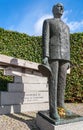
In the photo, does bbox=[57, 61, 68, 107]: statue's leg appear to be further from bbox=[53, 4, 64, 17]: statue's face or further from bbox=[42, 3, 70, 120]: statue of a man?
bbox=[53, 4, 64, 17]: statue's face

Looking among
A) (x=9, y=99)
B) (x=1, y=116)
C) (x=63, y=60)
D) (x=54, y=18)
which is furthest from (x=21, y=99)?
(x=54, y=18)

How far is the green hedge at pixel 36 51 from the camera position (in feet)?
27.0

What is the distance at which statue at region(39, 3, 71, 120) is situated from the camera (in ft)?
17.0

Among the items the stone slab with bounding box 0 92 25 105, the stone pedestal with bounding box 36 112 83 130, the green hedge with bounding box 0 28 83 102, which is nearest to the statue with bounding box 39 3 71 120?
the stone pedestal with bounding box 36 112 83 130

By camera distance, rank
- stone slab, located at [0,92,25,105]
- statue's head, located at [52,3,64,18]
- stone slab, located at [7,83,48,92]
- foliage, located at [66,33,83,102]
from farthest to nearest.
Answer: foliage, located at [66,33,83,102], stone slab, located at [7,83,48,92], stone slab, located at [0,92,25,105], statue's head, located at [52,3,64,18]

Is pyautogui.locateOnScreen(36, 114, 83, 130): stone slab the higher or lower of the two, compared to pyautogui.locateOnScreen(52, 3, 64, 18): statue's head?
lower

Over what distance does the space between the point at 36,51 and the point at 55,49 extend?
3549 millimetres

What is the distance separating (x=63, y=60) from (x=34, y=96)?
219 cm

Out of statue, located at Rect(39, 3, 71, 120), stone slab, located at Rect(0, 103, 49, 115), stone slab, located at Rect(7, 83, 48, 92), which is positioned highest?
statue, located at Rect(39, 3, 71, 120)

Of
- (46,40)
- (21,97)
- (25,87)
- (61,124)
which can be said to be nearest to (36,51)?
(25,87)

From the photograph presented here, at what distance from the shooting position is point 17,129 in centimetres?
528

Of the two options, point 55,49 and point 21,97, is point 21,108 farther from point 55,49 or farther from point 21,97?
point 55,49

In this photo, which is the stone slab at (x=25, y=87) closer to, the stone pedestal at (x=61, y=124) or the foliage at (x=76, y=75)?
the stone pedestal at (x=61, y=124)

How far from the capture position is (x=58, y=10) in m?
5.35
